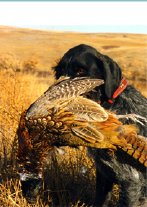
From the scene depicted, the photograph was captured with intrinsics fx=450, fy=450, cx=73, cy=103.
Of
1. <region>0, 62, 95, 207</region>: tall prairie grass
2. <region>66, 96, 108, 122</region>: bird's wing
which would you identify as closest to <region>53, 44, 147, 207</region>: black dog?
<region>0, 62, 95, 207</region>: tall prairie grass

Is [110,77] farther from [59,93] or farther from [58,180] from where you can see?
[58,180]

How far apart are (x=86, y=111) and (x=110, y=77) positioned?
0.99m

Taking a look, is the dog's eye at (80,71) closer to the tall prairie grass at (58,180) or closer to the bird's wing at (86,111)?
the tall prairie grass at (58,180)

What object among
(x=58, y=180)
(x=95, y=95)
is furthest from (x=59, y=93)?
(x=58, y=180)

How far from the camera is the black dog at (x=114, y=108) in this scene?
3.88 m

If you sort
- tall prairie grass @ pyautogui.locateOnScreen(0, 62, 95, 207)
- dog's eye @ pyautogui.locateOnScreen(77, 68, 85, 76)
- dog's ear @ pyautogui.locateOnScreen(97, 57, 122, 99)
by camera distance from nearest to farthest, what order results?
dog's ear @ pyautogui.locateOnScreen(97, 57, 122, 99) < dog's eye @ pyautogui.locateOnScreen(77, 68, 85, 76) < tall prairie grass @ pyautogui.locateOnScreen(0, 62, 95, 207)

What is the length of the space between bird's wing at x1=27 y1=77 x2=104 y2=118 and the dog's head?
0.61 m

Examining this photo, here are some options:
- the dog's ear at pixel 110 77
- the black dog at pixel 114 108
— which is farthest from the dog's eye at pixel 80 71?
the dog's ear at pixel 110 77

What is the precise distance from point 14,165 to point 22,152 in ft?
4.92

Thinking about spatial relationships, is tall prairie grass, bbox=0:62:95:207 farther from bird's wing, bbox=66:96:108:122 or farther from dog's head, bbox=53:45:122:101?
bird's wing, bbox=66:96:108:122

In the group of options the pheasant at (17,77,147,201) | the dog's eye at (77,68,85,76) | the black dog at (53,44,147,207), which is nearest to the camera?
the pheasant at (17,77,147,201)

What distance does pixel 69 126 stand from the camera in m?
3.17

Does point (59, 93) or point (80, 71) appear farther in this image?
point (80, 71)

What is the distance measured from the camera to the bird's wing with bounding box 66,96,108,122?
3.18 metres
